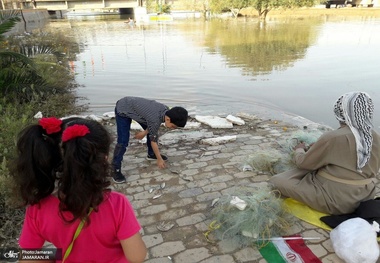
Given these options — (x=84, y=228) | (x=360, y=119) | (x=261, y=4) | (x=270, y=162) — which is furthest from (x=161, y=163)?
(x=261, y=4)

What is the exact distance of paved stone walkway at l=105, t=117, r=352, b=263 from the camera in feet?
9.41

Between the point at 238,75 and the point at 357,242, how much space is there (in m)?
9.59

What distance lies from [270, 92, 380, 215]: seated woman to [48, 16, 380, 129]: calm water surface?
14.0 feet

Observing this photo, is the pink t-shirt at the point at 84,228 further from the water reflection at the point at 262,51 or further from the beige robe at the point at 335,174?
the water reflection at the point at 262,51

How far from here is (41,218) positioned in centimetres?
146

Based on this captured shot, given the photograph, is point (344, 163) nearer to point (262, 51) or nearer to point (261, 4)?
point (262, 51)

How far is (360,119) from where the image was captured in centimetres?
289

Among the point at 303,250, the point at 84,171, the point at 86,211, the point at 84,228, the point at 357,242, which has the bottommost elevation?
the point at 303,250

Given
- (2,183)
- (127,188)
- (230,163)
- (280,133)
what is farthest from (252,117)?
(2,183)

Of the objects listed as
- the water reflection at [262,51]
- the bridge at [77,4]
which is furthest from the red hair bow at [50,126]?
the bridge at [77,4]

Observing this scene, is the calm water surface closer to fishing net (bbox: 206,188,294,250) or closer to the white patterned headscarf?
the white patterned headscarf

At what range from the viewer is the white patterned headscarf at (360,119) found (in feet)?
9.47

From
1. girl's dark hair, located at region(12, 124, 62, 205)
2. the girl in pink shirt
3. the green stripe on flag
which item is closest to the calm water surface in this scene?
the green stripe on flag

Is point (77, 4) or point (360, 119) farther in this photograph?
point (77, 4)
